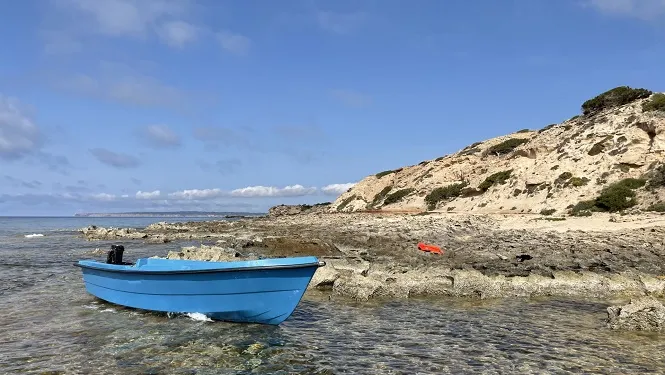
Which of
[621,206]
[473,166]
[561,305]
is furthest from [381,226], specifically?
[473,166]

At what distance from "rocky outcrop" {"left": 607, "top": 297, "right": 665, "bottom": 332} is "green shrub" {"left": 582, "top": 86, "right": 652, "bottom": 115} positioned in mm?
49940

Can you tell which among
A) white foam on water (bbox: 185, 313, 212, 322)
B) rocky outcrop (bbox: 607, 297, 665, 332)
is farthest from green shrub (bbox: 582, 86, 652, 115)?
white foam on water (bbox: 185, 313, 212, 322)

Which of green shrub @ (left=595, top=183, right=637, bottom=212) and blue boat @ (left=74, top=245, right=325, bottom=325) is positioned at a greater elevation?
green shrub @ (left=595, top=183, right=637, bottom=212)

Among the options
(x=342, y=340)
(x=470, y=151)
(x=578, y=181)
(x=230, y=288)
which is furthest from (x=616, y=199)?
(x=470, y=151)

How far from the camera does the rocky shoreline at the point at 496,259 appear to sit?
15141 mm

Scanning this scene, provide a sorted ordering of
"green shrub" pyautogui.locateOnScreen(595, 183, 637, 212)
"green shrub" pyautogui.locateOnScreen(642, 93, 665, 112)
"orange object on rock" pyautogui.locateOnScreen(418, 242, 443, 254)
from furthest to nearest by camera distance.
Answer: "green shrub" pyautogui.locateOnScreen(642, 93, 665, 112)
"green shrub" pyautogui.locateOnScreen(595, 183, 637, 212)
"orange object on rock" pyautogui.locateOnScreen(418, 242, 443, 254)

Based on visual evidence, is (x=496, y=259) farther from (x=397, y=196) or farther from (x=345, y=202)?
(x=345, y=202)

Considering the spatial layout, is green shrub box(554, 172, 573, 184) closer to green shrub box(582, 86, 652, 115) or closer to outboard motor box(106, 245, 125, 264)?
green shrub box(582, 86, 652, 115)

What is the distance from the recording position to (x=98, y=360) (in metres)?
9.05

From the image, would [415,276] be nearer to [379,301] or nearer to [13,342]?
[379,301]

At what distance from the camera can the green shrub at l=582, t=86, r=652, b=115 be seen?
53.4 meters

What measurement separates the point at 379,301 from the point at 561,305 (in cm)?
514

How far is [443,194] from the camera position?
54.8 m

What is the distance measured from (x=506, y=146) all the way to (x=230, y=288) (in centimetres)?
6113
